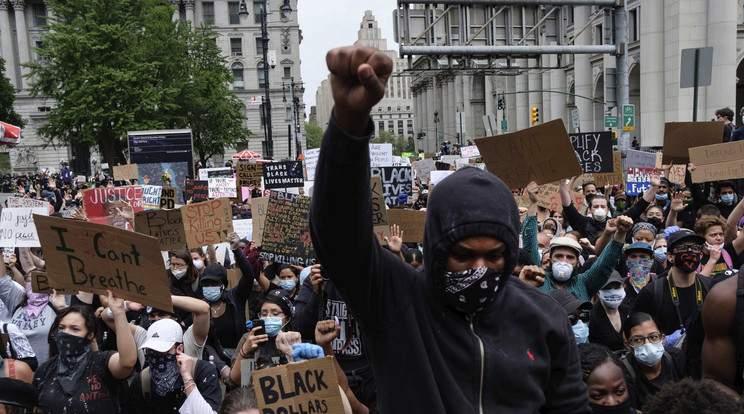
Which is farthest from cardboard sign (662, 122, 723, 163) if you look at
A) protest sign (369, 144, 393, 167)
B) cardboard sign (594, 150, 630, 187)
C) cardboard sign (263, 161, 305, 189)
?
cardboard sign (263, 161, 305, 189)

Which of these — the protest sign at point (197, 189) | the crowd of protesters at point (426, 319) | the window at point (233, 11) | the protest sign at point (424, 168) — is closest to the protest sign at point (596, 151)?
the crowd of protesters at point (426, 319)

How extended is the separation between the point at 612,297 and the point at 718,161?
4.48 m

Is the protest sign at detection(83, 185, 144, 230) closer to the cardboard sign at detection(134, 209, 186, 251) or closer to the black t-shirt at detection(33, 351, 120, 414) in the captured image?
the cardboard sign at detection(134, 209, 186, 251)

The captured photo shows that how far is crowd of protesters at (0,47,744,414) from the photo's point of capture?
5.96 ft

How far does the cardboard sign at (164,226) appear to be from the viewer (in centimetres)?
793

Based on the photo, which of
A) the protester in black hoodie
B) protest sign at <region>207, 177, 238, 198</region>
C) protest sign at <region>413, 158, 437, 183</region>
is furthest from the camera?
protest sign at <region>413, 158, 437, 183</region>

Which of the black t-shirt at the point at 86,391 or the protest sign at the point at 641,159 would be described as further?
the protest sign at the point at 641,159

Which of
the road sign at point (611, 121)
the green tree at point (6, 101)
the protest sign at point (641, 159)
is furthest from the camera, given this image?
the green tree at point (6, 101)

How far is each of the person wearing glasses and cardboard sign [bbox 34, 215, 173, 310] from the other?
117 inches

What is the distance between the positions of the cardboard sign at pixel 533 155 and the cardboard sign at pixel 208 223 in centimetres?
332

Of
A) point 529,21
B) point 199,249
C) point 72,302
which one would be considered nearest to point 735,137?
point 529,21

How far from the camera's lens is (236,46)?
8231cm

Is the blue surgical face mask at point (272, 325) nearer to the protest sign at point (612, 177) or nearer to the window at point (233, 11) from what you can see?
the protest sign at point (612, 177)

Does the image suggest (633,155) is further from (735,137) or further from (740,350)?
(740,350)
